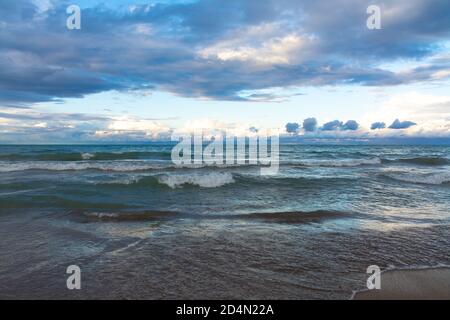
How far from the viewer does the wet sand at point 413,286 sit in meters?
4.39

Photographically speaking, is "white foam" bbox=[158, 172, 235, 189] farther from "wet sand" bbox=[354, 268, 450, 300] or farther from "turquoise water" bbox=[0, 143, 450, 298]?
"wet sand" bbox=[354, 268, 450, 300]

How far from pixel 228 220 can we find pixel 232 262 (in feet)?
10.4

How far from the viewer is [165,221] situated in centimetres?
860

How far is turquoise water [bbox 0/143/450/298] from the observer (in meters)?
4.71

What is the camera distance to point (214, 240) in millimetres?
6828

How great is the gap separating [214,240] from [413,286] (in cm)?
355

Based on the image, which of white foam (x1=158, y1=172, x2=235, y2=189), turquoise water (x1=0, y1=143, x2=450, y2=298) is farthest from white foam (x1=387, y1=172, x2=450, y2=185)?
white foam (x1=158, y1=172, x2=235, y2=189)

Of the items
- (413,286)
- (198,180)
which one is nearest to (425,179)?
(198,180)

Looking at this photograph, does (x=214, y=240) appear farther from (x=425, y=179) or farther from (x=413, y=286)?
(x=425, y=179)

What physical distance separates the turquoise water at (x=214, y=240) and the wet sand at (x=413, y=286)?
1.11 feet

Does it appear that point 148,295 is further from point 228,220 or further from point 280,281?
point 228,220

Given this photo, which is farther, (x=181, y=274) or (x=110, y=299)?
(x=181, y=274)
